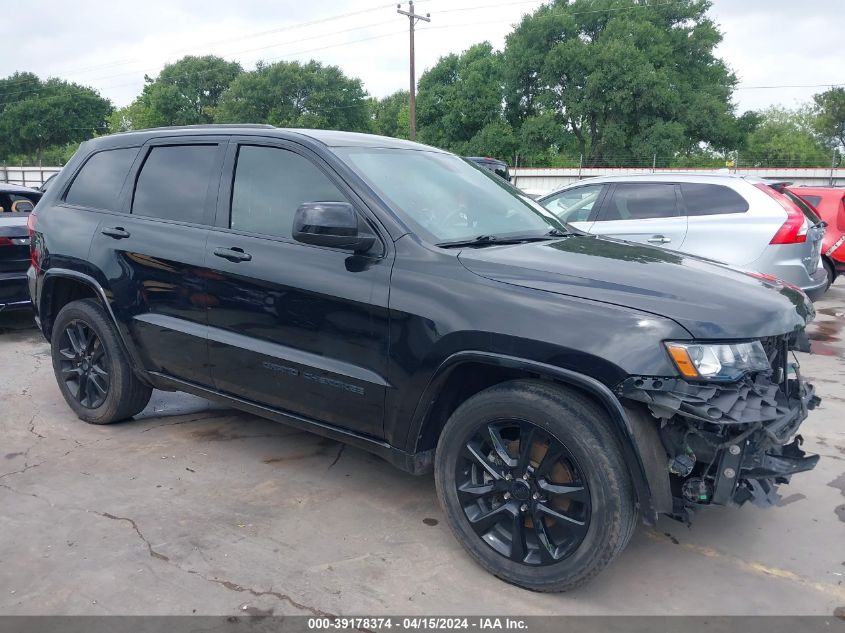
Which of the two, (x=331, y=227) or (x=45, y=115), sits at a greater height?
(x=45, y=115)

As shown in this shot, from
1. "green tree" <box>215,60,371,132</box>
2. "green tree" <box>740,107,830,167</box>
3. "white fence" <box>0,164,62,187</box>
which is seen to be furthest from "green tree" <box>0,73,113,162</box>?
"green tree" <box>740,107,830,167</box>

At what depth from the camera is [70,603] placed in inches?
115

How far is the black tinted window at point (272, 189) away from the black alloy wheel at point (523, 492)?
1.42 meters

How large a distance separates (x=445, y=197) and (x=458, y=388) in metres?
1.08

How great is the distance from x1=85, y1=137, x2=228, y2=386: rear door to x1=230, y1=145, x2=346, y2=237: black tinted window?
201mm

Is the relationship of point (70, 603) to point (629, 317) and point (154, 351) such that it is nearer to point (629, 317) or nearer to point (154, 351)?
point (154, 351)

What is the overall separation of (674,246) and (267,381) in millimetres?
5079

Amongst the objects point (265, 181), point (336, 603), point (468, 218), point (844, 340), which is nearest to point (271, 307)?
point (265, 181)

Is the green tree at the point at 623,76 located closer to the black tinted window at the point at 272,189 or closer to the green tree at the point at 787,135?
the green tree at the point at 787,135

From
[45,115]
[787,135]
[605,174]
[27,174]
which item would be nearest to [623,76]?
[605,174]

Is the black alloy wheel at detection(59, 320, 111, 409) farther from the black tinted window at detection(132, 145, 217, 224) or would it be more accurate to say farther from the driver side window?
the driver side window

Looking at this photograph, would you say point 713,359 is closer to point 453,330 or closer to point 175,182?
point 453,330

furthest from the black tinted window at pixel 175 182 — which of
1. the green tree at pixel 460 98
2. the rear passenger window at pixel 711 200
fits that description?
the green tree at pixel 460 98

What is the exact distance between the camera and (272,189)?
12.6ft
